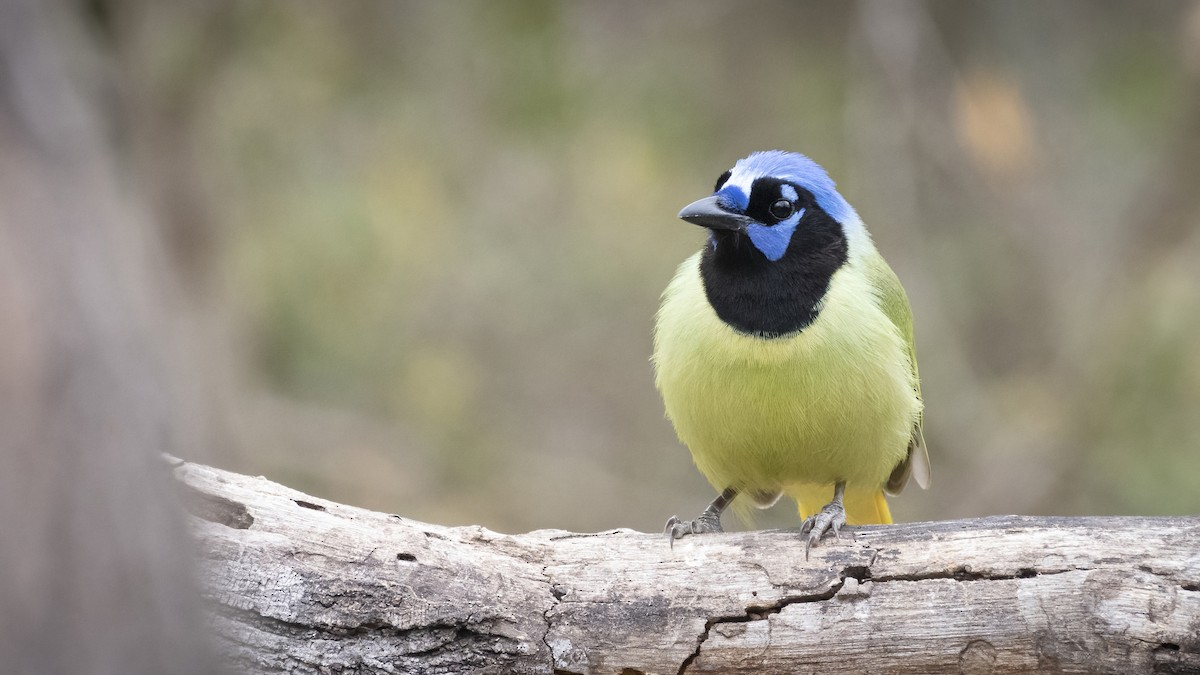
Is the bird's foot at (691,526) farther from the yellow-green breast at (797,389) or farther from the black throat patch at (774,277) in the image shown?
the black throat patch at (774,277)

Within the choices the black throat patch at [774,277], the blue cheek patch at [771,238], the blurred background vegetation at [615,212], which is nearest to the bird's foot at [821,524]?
the black throat patch at [774,277]

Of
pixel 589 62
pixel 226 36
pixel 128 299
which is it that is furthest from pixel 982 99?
pixel 128 299

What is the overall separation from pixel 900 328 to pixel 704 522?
1.06 meters

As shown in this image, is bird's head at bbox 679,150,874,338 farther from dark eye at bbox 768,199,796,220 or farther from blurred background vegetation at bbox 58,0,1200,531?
blurred background vegetation at bbox 58,0,1200,531

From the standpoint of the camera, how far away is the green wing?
4.59 m

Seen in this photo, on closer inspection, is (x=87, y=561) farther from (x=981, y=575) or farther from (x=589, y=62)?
(x=589, y=62)

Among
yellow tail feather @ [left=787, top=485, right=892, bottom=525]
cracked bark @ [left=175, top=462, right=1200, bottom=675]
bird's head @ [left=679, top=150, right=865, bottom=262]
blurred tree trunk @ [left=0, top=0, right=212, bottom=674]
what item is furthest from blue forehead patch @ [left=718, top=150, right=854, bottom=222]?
blurred tree trunk @ [left=0, top=0, right=212, bottom=674]

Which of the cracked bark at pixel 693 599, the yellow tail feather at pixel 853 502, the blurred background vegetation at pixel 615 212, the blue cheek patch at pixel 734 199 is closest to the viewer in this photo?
the cracked bark at pixel 693 599

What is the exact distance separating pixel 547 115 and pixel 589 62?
27.4 inches

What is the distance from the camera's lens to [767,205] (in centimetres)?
445

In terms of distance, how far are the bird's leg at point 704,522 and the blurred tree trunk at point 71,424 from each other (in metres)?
2.41

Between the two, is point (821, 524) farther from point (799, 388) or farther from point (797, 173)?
point (797, 173)

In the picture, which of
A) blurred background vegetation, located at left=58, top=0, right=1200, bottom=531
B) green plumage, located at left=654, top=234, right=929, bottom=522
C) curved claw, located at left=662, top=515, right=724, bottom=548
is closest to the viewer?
curved claw, located at left=662, top=515, right=724, bottom=548

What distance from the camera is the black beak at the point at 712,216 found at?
4.29 meters
